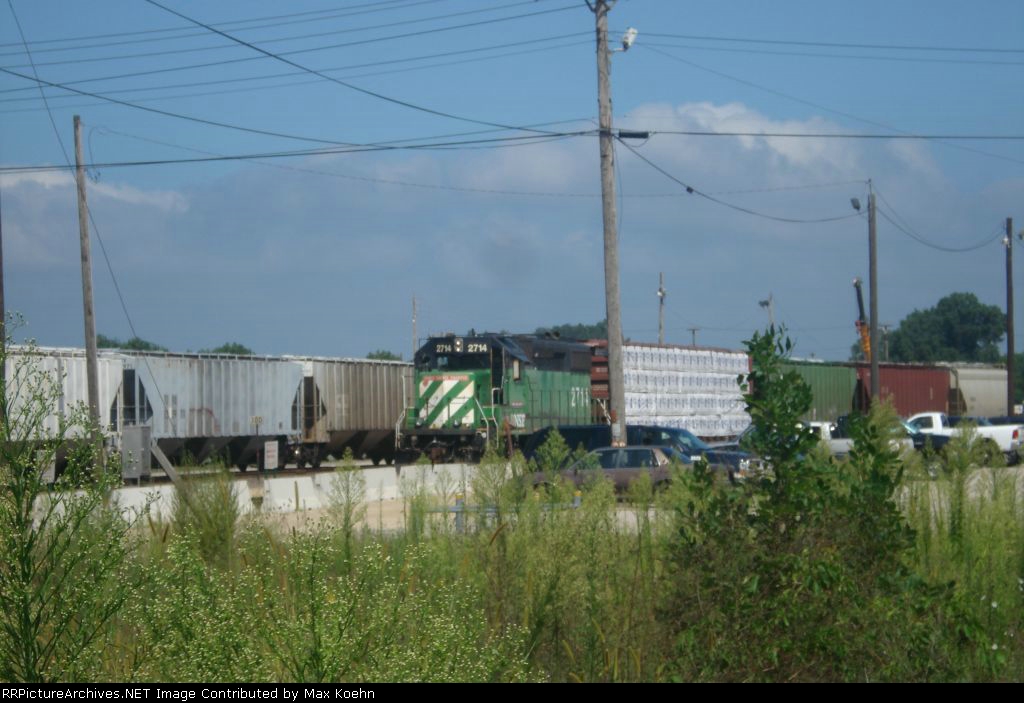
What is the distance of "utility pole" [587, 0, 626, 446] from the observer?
21984 mm

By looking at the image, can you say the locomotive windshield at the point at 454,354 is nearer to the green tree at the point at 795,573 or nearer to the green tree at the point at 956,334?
the green tree at the point at 795,573

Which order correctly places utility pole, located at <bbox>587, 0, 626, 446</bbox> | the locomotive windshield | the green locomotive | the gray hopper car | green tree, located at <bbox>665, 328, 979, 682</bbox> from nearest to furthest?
green tree, located at <bbox>665, 328, 979, 682</bbox>, utility pole, located at <bbox>587, 0, 626, 446</bbox>, the gray hopper car, the green locomotive, the locomotive windshield

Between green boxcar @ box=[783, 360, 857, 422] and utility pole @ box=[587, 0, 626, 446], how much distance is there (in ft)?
86.7

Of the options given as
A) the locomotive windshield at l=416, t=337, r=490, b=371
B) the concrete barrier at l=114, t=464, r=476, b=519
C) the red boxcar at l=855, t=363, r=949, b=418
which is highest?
the locomotive windshield at l=416, t=337, r=490, b=371

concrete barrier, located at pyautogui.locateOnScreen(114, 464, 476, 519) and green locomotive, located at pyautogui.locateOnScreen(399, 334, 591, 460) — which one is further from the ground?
green locomotive, located at pyautogui.locateOnScreen(399, 334, 591, 460)

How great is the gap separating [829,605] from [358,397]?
1339 inches

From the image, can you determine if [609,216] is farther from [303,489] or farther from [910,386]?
[910,386]

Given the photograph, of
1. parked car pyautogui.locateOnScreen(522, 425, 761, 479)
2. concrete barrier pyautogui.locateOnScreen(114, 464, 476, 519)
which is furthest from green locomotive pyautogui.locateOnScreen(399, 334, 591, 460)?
concrete barrier pyautogui.locateOnScreen(114, 464, 476, 519)

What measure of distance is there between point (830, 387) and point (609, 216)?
32518mm

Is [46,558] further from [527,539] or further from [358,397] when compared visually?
[358,397]

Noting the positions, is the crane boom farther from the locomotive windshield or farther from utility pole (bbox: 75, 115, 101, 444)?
utility pole (bbox: 75, 115, 101, 444)
